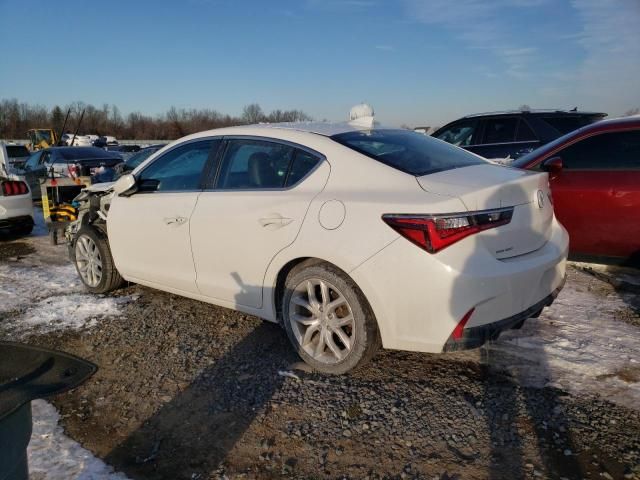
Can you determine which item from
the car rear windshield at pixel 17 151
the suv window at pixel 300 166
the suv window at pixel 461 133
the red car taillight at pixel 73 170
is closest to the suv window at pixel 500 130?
the suv window at pixel 461 133

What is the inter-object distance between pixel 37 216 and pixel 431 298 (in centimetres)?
1048

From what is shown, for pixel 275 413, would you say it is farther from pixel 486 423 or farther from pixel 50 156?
pixel 50 156

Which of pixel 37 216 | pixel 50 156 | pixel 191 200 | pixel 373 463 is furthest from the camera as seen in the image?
pixel 50 156

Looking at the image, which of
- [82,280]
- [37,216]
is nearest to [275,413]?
[82,280]

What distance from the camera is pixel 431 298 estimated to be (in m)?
2.56

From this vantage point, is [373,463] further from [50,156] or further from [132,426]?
[50,156]

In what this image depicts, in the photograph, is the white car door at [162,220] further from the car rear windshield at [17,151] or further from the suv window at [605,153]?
the car rear windshield at [17,151]

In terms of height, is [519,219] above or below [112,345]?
above

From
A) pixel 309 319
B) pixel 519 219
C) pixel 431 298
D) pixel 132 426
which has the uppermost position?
pixel 519 219

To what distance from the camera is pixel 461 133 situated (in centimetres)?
830

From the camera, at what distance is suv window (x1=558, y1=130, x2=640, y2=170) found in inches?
175

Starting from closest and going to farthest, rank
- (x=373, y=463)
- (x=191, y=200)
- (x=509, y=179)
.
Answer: (x=373, y=463), (x=509, y=179), (x=191, y=200)

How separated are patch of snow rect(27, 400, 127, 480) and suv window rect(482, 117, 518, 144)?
723cm

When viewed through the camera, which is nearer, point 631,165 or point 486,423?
point 486,423
